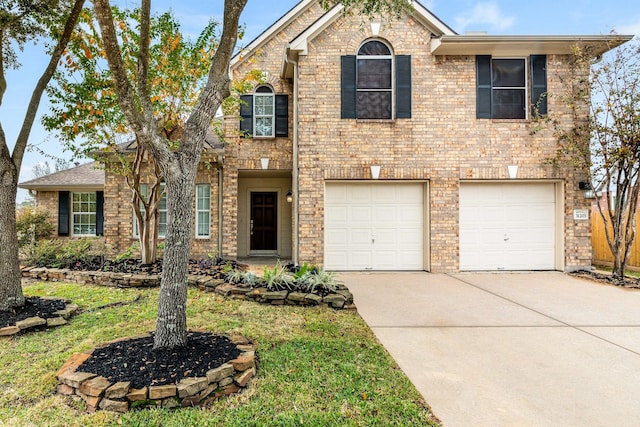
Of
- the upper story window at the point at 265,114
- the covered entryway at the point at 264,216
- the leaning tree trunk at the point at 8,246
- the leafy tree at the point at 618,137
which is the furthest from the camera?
the covered entryway at the point at 264,216

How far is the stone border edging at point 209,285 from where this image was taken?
590 centimetres

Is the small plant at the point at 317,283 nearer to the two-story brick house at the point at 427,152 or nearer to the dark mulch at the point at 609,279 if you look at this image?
the two-story brick house at the point at 427,152

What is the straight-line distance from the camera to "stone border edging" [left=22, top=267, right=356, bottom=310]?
5.90 m

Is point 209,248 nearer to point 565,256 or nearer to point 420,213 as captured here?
point 420,213

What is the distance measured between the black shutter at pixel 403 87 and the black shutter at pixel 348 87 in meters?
1.15

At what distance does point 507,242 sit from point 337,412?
840cm

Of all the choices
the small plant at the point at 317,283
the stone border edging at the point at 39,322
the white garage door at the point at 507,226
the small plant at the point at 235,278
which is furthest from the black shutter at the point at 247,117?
the stone border edging at the point at 39,322

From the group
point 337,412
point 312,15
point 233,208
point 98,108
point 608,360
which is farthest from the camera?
point 312,15

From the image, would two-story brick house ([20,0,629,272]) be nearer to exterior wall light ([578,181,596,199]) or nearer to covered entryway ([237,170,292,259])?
exterior wall light ([578,181,596,199])

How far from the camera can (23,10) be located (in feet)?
20.0

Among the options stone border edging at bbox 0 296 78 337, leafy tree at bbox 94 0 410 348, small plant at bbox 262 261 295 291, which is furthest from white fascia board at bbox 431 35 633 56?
stone border edging at bbox 0 296 78 337

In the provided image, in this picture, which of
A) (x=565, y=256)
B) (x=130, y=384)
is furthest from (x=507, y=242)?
(x=130, y=384)

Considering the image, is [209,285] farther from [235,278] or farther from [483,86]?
[483,86]

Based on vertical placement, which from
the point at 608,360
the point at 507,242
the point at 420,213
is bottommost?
the point at 608,360
